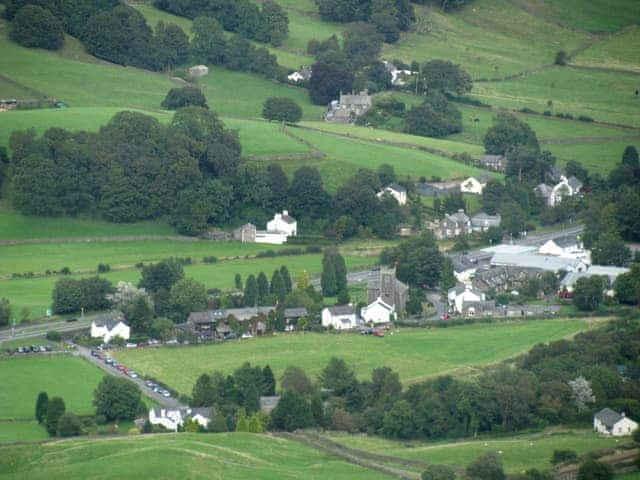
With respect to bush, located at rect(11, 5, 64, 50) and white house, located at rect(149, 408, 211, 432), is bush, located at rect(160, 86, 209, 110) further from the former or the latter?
white house, located at rect(149, 408, 211, 432)

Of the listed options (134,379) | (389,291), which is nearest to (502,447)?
(134,379)

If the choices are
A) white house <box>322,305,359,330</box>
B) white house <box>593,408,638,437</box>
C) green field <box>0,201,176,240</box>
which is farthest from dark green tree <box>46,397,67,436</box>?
green field <box>0,201,176,240</box>

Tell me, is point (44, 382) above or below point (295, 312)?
below

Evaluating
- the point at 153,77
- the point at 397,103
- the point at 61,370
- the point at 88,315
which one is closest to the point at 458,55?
the point at 397,103

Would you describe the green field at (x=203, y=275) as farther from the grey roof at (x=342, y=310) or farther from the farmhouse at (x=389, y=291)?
the grey roof at (x=342, y=310)

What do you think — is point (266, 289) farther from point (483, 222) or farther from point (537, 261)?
point (483, 222)
